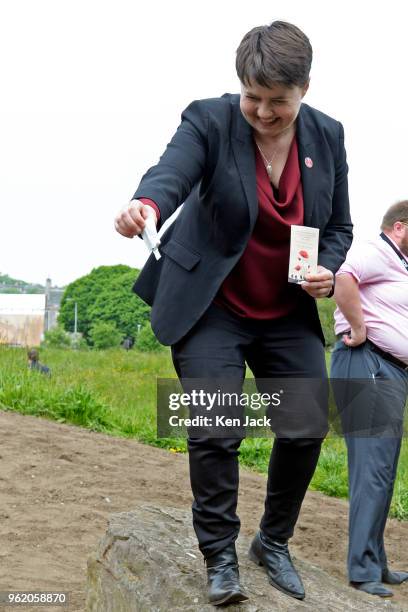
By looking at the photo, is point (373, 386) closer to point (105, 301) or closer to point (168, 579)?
point (168, 579)

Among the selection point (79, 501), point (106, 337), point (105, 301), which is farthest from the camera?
point (105, 301)

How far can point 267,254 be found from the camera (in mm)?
3535

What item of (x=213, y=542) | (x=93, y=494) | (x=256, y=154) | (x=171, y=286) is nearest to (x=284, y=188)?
(x=256, y=154)

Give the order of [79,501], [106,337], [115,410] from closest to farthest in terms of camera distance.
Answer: [79,501] → [115,410] → [106,337]

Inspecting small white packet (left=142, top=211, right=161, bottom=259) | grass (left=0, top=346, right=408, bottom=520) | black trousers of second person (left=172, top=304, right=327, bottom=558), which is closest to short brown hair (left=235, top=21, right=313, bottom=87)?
small white packet (left=142, top=211, right=161, bottom=259)

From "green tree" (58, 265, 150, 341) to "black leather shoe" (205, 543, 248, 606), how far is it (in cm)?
4669

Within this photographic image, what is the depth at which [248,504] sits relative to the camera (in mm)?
7051

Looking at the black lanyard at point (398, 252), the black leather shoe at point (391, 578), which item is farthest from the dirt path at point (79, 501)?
the black lanyard at point (398, 252)

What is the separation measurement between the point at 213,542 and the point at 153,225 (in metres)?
1.23

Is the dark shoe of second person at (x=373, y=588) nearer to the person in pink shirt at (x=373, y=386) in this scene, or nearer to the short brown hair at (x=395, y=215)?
the person in pink shirt at (x=373, y=386)

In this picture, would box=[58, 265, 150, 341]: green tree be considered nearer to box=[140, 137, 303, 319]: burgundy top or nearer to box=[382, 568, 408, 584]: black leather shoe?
box=[382, 568, 408, 584]: black leather shoe

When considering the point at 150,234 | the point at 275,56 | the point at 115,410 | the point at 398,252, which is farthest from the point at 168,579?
the point at 115,410

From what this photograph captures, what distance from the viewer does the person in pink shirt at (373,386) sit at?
5.03 metres

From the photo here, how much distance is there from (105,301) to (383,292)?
175 feet
